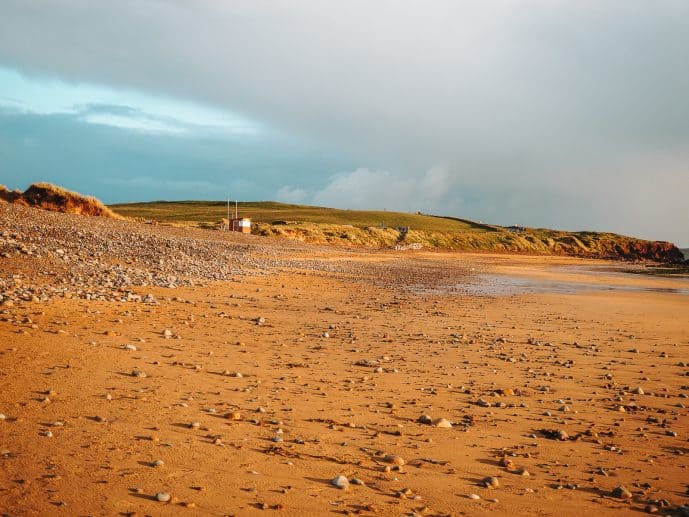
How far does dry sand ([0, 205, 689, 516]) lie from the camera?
6141mm

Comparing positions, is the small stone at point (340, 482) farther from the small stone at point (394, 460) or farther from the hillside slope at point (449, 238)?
the hillside slope at point (449, 238)

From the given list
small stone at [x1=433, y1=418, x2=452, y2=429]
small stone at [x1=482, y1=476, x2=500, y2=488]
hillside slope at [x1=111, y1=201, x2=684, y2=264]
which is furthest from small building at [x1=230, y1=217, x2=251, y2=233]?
small stone at [x1=482, y1=476, x2=500, y2=488]

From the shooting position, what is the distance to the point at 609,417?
957 cm

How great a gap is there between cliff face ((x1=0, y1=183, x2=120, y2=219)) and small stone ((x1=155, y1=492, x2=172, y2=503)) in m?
48.7

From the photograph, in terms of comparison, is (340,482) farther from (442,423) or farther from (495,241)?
(495,241)

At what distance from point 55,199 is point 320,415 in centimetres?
4897

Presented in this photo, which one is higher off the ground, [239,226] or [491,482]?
[239,226]

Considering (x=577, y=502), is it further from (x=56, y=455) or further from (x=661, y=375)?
(x=661, y=375)

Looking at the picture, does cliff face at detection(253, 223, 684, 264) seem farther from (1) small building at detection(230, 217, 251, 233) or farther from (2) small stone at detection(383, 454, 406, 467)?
(2) small stone at detection(383, 454, 406, 467)

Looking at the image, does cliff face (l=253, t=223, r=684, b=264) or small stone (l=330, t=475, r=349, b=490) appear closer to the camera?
small stone (l=330, t=475, r=349, b=490)

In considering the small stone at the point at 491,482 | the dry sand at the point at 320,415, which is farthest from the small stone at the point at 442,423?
the small stone at the point at 491,482

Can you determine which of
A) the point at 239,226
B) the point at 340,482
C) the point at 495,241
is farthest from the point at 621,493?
the point at 495,241

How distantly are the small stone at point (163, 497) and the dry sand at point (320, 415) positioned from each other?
0.06 meters

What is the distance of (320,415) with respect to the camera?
8828 millimetres
